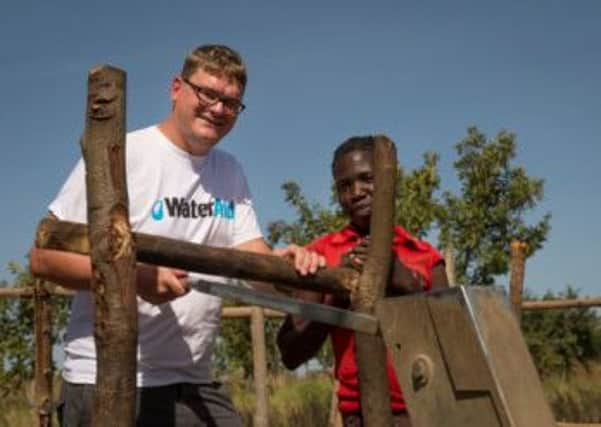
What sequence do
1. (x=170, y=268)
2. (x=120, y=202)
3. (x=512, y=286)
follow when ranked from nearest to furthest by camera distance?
1. (x=120, y=202)
2. (x=170, y=268)
3. (x=512, y=286)

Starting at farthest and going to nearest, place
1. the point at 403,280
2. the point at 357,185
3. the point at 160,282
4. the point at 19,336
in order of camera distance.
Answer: the point at 19,336 → the point at 357,185 → the point at 403,280 → the point at 160,282

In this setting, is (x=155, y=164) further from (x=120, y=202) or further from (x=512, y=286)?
(x=512, y=286)

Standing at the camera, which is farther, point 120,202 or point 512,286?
point 512,286

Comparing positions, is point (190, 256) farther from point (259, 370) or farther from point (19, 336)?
point (19, 336)

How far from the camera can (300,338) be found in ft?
8.93

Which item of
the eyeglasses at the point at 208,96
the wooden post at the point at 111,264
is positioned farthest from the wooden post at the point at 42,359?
the wooden post at the point at 111,264

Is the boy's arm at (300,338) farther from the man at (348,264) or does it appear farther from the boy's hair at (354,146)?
the boy's hair at (354,146)

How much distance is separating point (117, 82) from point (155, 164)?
651 mm

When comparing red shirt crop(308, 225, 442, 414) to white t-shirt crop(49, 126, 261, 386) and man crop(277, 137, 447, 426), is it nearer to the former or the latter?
man crop(277, 137, 447, 426)

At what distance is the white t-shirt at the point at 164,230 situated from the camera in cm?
256

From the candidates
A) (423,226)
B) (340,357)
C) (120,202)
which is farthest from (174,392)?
(423,226)

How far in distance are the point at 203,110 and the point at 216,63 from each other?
0.52ft

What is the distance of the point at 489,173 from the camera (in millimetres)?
19188

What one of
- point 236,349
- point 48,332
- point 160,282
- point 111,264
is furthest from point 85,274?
point 236,349
